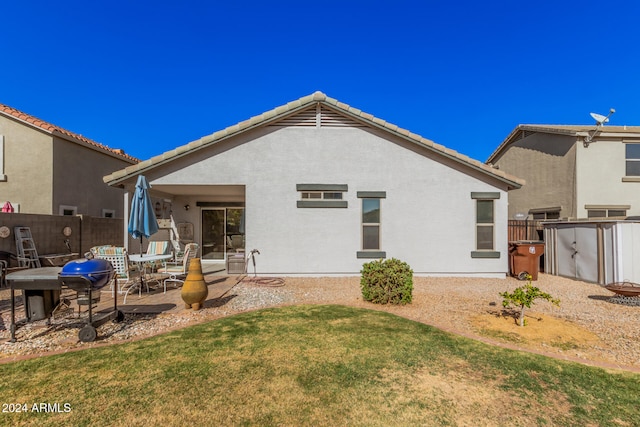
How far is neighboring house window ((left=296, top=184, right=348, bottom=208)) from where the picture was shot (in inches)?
404

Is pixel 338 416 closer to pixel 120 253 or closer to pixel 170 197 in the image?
pixel 120 253

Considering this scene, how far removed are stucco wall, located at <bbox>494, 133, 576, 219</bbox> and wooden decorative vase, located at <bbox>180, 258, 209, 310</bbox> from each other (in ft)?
54.4

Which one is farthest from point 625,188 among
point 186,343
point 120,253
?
point 120,253

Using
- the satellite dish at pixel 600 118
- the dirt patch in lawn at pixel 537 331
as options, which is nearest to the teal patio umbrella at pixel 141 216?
the dirt patch in lawn at pixel 537 331

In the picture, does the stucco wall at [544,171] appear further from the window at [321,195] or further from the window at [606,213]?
the window at [321,195]

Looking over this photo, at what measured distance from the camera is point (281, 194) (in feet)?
33.7

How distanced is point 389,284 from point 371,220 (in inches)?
147

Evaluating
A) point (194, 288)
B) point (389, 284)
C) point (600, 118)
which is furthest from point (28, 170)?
point (600, 118)

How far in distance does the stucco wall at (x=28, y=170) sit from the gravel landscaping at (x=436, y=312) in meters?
6.03

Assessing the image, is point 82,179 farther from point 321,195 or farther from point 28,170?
point 321,195

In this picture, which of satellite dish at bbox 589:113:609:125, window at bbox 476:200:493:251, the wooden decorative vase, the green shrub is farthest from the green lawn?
satellite dish at bbox 589:113:609:125

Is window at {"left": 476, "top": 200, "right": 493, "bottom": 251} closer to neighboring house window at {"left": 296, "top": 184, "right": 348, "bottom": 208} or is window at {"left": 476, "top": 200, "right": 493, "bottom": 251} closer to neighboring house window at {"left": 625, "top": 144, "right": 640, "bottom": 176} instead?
neighboring house window at {"left": 296, "top": 184, "right": 348, "bottom": 208}

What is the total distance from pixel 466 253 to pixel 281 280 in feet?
21.5

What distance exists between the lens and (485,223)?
10453 mm
